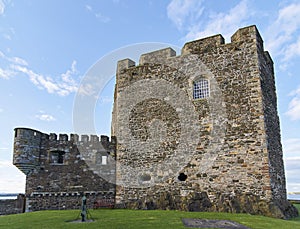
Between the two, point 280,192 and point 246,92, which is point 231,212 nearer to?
point 280,192

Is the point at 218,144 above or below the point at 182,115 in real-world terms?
below

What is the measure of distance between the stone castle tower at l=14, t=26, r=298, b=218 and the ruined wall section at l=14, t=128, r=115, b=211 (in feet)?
0.19

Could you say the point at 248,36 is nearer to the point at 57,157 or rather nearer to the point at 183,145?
the point at 183,145

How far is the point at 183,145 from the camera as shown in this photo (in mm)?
14781

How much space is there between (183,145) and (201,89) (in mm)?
3059

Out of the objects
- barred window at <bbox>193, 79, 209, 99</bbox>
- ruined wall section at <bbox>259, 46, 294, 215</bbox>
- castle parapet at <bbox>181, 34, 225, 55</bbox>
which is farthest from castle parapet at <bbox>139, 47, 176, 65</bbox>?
ruined wall section at <bbox>259, 46, 294, 215</bbox>

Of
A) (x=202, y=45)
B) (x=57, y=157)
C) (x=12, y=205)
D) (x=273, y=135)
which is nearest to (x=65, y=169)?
(x=57, y=157)

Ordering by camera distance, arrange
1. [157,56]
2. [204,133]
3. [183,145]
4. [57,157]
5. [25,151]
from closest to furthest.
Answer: [204,133] < [183,145] < [25,151] < [157,56] < [57,157]

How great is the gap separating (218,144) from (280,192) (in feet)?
12.1

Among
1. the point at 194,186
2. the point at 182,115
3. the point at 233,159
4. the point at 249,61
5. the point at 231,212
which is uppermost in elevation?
the point at 249,61

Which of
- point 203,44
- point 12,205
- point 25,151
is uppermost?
point 203,44

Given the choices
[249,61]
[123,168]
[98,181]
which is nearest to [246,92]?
[249,61]

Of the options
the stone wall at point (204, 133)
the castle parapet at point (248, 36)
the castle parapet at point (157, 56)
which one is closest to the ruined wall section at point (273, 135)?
the stone wall at point (204, 133)

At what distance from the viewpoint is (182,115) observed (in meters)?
15.1
